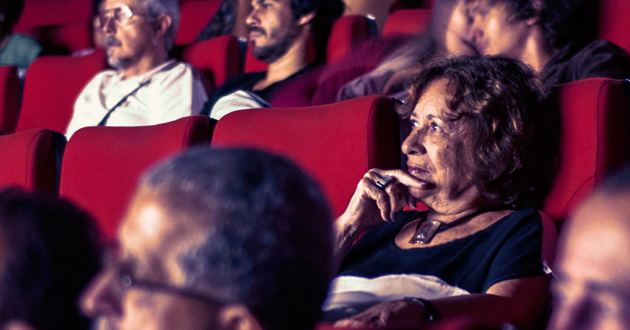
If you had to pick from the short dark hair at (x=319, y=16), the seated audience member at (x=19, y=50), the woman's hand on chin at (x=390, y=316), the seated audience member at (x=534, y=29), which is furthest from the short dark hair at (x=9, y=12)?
the woman's hand on chin at (x=390, y=316)

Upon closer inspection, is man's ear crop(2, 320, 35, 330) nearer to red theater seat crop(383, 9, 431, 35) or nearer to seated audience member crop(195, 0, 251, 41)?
red theater seat crop(383, 9, 431, 35)

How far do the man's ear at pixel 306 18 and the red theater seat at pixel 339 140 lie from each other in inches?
30.7

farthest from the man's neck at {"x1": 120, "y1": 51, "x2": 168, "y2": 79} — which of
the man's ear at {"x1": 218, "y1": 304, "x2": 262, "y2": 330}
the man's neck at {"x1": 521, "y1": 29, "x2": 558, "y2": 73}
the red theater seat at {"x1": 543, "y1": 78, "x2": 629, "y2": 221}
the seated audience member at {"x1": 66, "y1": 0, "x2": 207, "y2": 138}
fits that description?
the man's ear at {"x1": 218, "y1": 304, "x2": 262, "y2": 330}

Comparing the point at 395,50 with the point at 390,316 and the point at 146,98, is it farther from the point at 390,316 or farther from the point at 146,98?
the point at 390,316

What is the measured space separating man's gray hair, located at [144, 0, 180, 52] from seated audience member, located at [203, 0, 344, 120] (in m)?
0.23

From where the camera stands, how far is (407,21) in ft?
5.77

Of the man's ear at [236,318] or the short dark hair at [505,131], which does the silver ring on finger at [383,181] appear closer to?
the short dark hair at [505,131]

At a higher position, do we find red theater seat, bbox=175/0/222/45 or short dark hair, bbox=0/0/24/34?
short dark hair, bbox=0/0/24/34

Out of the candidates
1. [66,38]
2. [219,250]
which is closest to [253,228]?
[219,250]

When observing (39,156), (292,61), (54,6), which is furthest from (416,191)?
(54,6)

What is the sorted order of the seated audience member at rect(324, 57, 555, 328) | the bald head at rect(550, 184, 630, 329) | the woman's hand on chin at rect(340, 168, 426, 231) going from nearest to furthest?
the bald head at rect(550, 184, 630, 329)
the seated audience member at rect(324, 57, 555, 328)
the woman's hand on chin at rect(340, 168, 426, 231)

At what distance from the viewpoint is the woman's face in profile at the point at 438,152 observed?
0.90 metres

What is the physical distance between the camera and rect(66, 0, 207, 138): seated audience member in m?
1.69

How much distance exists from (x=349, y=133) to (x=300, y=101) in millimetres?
571
